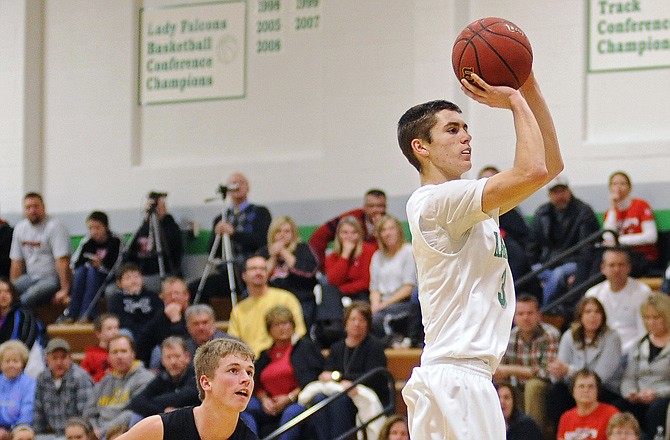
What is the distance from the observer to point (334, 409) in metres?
9.27

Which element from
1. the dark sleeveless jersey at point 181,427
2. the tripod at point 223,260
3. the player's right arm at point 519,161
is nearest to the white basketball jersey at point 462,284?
the player's right arm at point 519,161

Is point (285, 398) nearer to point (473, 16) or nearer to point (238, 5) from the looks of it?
point (473, 16)

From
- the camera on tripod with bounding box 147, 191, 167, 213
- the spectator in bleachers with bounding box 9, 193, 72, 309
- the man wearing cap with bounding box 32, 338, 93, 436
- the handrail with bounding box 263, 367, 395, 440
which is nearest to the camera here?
the handrail with bounding box 263, 367, 395, 440

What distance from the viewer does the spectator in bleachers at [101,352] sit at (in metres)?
11.0

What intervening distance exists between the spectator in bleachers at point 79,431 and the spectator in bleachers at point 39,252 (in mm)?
3725

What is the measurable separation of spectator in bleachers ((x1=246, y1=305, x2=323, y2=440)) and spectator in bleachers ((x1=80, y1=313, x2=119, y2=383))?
180cm

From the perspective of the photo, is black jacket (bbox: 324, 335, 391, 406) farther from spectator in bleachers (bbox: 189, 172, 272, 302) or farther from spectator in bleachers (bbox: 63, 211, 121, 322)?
spectator in bleachers (bbox: 63, 211, 121, 322)

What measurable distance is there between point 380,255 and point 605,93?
8.96 feet

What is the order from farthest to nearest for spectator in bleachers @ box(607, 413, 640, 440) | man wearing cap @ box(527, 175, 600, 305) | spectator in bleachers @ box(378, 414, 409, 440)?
man wearing cap @ box(527, 175, 600, 305) < spectator in bleachers @ box(378, 414, 409, 440) < spectator in bleachers @ box(607, 413, 640, 440)

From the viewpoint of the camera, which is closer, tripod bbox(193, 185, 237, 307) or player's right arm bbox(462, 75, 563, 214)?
player's right arm bbox(462, 75, 563, 214)

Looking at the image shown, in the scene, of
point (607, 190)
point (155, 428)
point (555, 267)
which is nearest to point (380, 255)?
point (555, 267)

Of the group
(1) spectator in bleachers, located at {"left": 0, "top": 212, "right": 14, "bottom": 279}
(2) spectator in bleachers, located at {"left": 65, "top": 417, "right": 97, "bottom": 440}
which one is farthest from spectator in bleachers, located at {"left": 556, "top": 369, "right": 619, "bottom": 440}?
(1) spectator in bleachers, located at {"left": 0, "top": 212, "right": 14, "bottom": 279}

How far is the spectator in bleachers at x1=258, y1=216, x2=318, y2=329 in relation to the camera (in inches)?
436

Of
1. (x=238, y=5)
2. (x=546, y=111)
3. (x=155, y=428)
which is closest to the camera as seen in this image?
(x=546, y=111)
